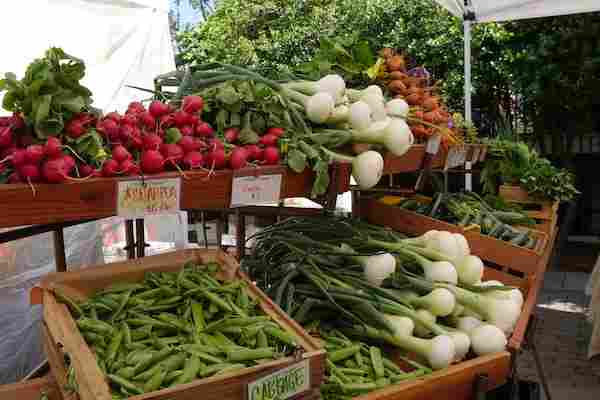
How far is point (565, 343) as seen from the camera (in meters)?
4.76

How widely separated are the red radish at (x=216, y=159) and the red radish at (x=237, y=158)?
0.09 feet

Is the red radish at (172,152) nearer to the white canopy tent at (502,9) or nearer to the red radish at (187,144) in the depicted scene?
the red radish at (187,144)

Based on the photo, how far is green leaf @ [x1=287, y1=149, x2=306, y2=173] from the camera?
71.7 inches

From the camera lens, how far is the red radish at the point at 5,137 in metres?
1.43

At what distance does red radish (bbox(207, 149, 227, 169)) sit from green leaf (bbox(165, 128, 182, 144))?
11cm

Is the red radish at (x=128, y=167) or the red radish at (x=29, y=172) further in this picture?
the red radish at (x=128, y=167)

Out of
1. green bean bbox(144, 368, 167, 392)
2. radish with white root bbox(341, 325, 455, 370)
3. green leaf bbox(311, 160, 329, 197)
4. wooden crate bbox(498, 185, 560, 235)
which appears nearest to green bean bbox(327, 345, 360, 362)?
radish with white root bbox(341, 325, 455, 370)

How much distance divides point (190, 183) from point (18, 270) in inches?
102

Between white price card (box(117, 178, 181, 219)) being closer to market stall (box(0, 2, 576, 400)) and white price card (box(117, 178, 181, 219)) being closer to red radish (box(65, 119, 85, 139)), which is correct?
market stall (box(0, 2, 576, 400))

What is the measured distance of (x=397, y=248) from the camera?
89.3 inches

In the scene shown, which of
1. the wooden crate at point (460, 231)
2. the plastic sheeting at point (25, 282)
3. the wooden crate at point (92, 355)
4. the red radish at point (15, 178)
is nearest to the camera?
the wooden crate at point (92, 355)

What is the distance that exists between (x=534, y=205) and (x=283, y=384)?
3894mm

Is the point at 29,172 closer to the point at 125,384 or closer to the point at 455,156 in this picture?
the point at 125,384

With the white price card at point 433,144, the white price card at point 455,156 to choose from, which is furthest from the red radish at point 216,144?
the white price card at point 455,156
